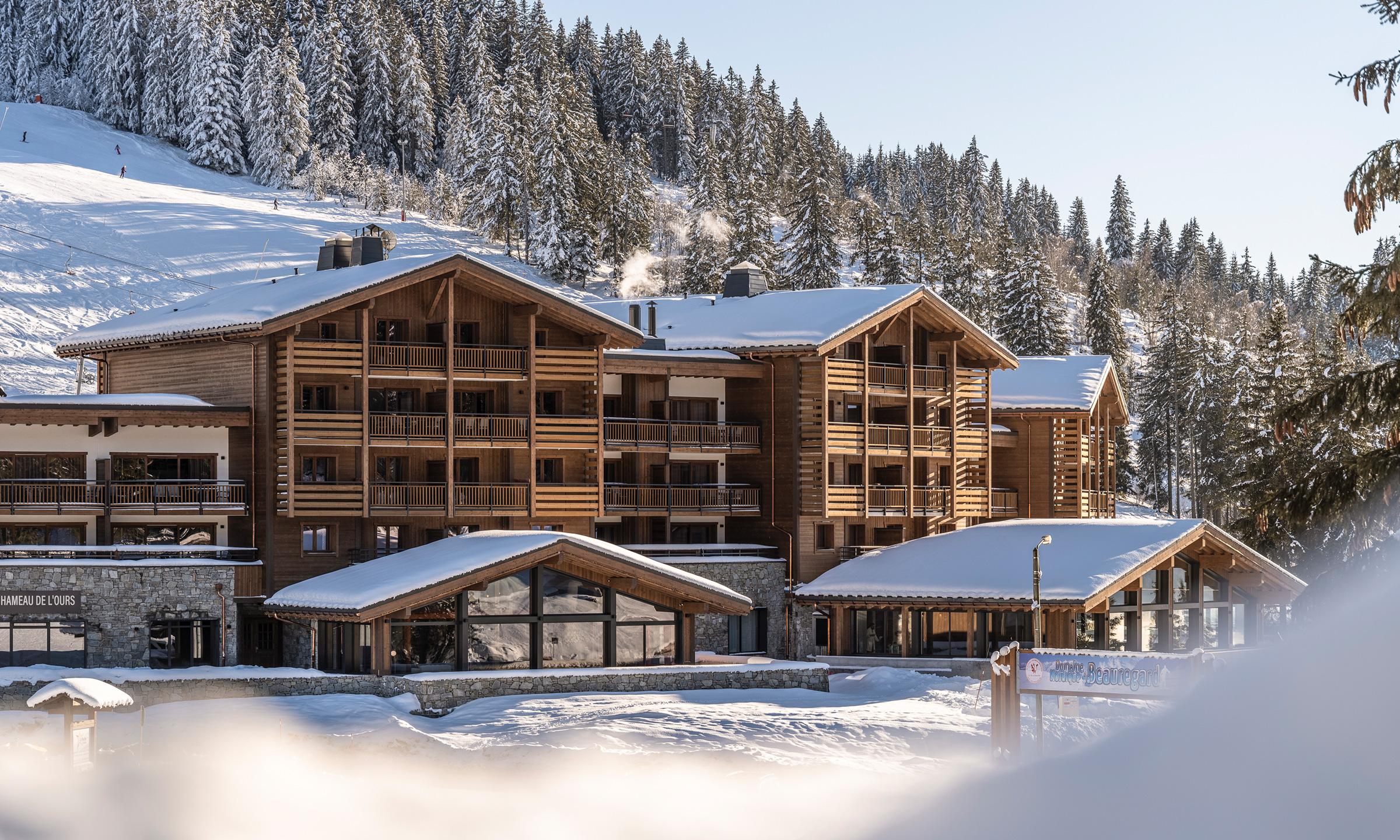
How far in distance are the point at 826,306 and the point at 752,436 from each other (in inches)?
199

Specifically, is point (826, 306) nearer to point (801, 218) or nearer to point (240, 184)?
point (801, 218)

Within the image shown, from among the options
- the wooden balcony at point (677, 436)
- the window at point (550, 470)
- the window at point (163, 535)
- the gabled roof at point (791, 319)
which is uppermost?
the gabled roof at point (791, 319)

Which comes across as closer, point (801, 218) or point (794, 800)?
point (794, 800)

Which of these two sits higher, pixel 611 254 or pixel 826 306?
pixel 611 254

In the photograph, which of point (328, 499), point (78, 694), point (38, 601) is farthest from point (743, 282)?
point (78, 694)

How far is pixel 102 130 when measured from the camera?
387ft

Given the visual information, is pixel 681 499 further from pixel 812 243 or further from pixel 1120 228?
pixel 1120 228

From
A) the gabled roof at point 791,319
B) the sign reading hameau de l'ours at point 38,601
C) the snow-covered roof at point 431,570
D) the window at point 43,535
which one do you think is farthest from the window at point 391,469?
the gabled roof at point 791,319

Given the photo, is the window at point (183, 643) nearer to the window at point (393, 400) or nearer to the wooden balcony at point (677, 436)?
the window at point (393, 400)

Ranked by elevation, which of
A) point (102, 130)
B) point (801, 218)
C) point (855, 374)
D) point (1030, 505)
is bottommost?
point (1030, 505)

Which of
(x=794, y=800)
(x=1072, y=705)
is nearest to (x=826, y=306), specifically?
(x=1072, y=705)

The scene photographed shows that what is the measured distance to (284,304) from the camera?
131 feet

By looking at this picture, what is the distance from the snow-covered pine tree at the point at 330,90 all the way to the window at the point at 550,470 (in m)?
78.2

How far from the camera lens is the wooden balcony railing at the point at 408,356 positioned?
133 ft
